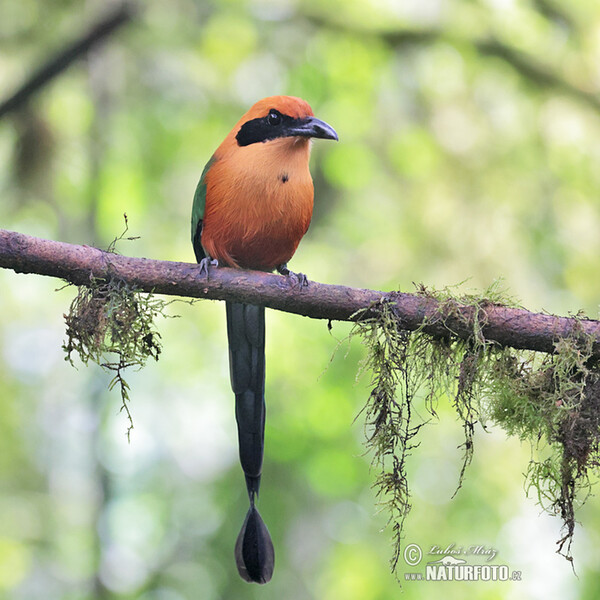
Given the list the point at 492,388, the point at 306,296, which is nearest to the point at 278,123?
the point at 306,296

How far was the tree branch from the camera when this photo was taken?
248cm

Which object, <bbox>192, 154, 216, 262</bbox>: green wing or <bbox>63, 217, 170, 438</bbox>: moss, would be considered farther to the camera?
<bbox>192, 154, 216, 262</bbox>: green wing

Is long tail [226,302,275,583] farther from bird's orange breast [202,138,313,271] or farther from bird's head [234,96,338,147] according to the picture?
bird's head [234,96,338,147]

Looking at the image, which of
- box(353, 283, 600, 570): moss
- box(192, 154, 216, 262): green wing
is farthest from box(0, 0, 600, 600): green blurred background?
box(353, 283, 600, 570): moss

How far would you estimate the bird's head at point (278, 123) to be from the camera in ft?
11.2

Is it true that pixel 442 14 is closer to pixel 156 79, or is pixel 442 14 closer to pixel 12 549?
pixel 156 79

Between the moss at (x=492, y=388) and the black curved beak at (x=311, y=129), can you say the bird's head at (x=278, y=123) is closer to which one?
the black curved beak at (x=311, y=129)

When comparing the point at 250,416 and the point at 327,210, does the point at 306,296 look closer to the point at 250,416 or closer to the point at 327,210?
the point at 250,416

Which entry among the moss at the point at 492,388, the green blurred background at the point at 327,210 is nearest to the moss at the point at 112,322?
the moss at the point at 492,388

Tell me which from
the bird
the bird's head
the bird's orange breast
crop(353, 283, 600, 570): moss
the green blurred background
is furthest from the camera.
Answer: the green blurred background

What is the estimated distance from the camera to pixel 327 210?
6914 mm

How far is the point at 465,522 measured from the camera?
21.1 ft

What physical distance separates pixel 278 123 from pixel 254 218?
0.53 meters

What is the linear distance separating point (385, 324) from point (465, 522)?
447 cm
